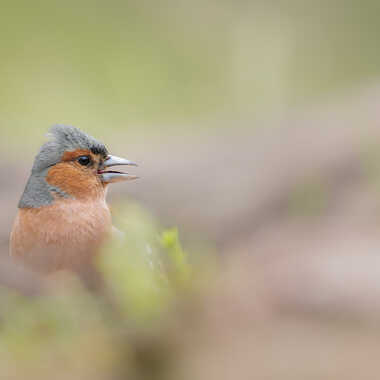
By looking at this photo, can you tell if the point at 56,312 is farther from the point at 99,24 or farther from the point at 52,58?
the point at 99,24

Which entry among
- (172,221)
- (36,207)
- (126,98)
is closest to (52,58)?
(126,98)

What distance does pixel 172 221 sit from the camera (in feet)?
23.7

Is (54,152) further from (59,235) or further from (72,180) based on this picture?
(59,235)

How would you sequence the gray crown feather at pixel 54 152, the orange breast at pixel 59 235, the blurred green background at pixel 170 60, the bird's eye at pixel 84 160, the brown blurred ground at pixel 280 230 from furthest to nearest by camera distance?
1. the blurred green background at pixel 170 60
2. the bird's eye at pixel 84 160
3. the gray crown feather at pixel 54 152
4. the orange breast at pixel 59 235
5. the brown blurred ground at pixel 280 230

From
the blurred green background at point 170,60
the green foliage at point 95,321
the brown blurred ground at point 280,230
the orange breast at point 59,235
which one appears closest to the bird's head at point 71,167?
the orange breast at point 59,235

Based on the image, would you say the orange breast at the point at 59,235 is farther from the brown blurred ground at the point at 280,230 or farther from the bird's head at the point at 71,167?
the brown blurred ground at the point at 280,230

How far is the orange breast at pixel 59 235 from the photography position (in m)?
3.50

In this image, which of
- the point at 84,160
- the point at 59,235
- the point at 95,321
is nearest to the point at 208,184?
the point at 84,160

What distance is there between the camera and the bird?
11.6 feet

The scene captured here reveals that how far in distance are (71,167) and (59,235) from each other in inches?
24.5

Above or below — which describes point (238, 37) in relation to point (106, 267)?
above

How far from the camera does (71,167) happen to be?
4172mm

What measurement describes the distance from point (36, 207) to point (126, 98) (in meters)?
10.7

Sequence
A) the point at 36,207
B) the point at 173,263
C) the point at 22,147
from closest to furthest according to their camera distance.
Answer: the point at 173,263, the point at 36,207, the point at 22,147
